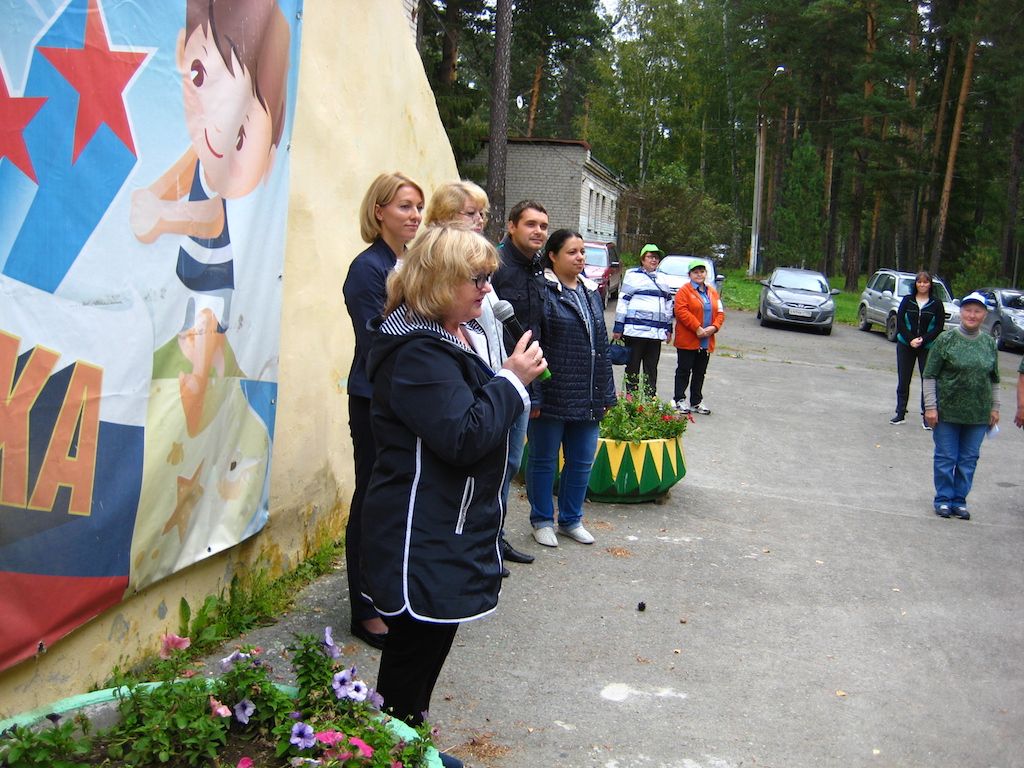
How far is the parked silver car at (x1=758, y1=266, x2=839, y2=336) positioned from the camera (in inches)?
968

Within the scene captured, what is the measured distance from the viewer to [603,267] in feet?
86.2

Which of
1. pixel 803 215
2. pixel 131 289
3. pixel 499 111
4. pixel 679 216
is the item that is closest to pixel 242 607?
pixel 131 289

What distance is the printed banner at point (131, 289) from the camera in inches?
112

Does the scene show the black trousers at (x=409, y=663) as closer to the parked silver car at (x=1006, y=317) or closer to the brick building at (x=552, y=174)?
the parked silver car at (x=1006, y=317)

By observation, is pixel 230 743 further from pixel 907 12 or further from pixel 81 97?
pixel 907 12

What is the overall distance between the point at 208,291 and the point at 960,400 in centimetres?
590

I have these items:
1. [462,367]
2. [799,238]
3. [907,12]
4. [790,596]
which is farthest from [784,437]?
[799,238]

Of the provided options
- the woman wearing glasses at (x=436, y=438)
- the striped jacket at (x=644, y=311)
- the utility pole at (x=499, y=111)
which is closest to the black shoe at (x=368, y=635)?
the woman wearing glasses at (x=436, y=438)

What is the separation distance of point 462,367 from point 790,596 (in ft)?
11.8

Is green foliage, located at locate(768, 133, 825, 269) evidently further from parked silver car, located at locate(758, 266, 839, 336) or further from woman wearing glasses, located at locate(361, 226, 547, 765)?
woman wearing glasses, located at locate(361, 226, 547, 765)

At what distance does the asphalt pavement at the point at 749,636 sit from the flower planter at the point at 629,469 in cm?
14

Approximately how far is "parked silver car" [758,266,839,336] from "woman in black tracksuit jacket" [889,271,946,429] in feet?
41.1

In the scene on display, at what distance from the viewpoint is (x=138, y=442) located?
11.1 ft

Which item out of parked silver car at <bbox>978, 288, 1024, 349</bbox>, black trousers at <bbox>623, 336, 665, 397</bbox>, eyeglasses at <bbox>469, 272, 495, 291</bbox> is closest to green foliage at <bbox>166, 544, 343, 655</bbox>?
eyeglasses at <bbox>469, 272, 495, 291</bbox>
